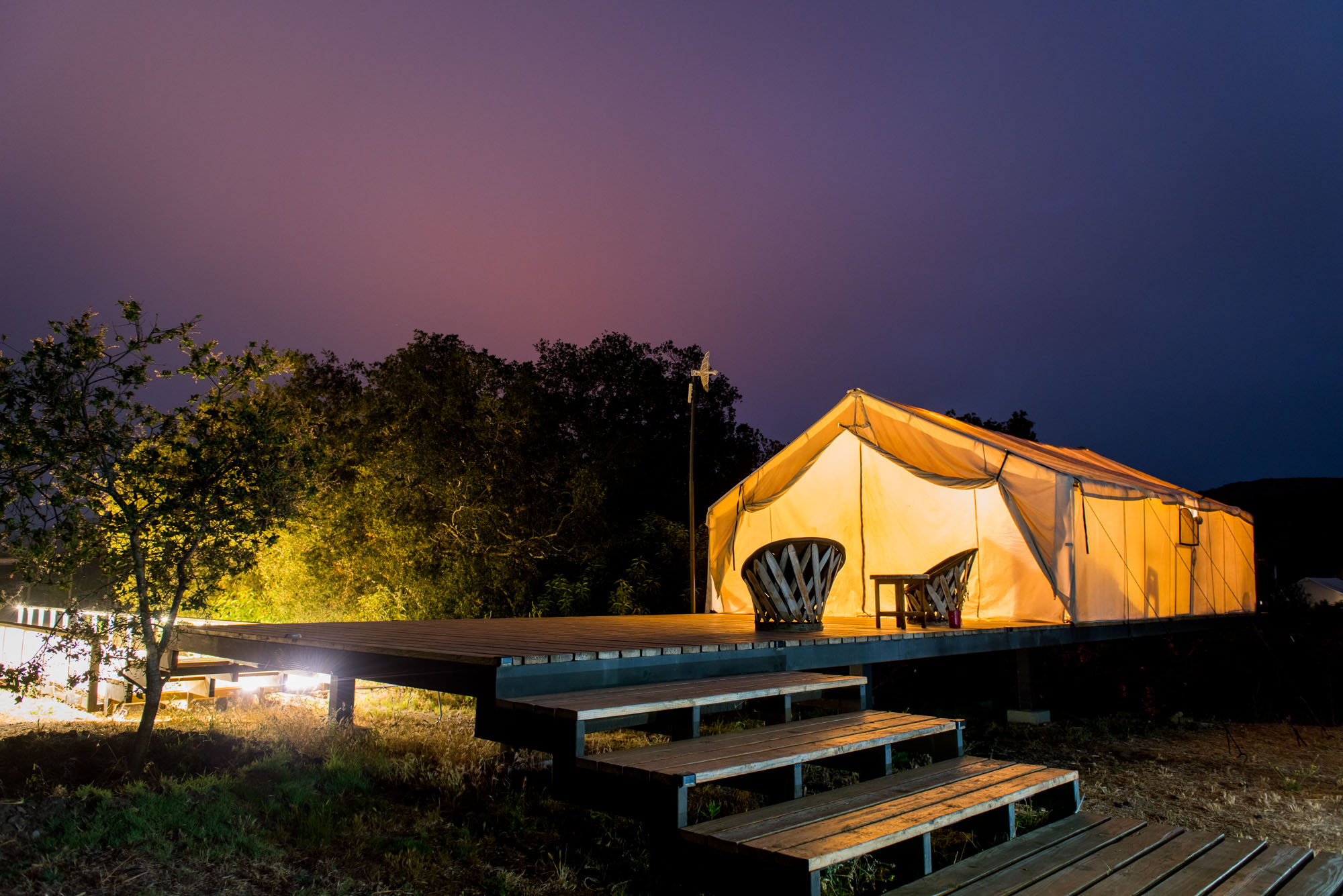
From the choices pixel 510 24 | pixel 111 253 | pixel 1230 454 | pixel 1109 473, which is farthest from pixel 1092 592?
pixel 1230 454

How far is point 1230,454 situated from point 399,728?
84.2 meters

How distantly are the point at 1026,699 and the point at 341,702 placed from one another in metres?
6.05

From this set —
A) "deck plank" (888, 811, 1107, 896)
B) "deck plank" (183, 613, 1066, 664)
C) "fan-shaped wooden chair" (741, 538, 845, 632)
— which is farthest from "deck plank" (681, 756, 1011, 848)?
"fan-shaped wooden chair" (741, 538, 845, 632)

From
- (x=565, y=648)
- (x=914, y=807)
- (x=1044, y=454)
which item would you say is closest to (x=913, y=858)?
(x=914, y=807)

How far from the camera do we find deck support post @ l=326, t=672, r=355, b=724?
6.26 m

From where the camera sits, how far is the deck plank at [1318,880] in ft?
8.31

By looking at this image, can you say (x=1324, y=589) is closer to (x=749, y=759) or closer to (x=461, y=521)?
(x=461, y=521)

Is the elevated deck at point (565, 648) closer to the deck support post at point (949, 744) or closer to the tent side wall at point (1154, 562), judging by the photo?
the tent side wall at point (1154, 562)

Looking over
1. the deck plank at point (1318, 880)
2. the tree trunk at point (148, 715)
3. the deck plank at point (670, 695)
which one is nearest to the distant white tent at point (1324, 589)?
the deck plank at point (1318, 880)

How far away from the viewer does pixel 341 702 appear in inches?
250

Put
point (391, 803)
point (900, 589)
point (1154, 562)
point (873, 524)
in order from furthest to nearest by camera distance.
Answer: point (873, 524)
point (1154, 562)
point (900, 589)
point (391, 803)

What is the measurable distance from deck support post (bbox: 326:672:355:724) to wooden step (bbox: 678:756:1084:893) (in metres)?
4.77

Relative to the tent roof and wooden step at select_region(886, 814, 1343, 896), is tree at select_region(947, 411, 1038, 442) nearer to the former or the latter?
the tent roof

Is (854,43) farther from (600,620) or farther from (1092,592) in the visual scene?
(600,620)
